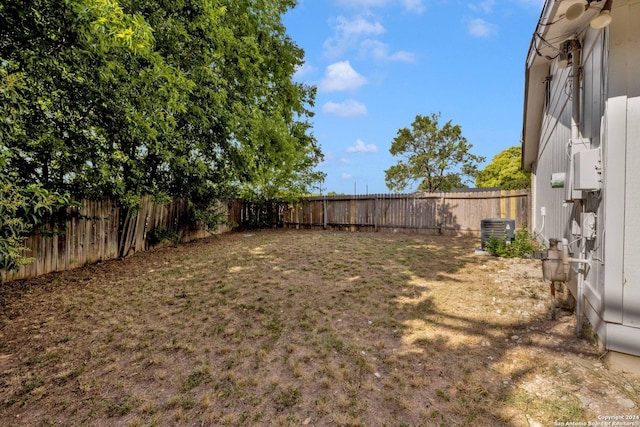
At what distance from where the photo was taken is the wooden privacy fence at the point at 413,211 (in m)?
9.18

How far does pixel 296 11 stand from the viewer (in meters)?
9.57

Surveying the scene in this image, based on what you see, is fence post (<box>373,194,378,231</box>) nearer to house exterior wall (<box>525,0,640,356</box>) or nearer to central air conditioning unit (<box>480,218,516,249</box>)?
central air conditioning unit (<box>480,218,516,249</box>)

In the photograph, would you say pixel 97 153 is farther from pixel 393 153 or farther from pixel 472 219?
pixel 393 153

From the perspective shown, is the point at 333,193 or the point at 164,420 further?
the point at 333,193

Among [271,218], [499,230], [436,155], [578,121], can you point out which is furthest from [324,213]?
[436,155]

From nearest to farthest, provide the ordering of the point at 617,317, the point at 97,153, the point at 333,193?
the point at 617,317 < the point at 97,153 < the point at 333,193

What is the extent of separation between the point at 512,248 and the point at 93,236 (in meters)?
7.97

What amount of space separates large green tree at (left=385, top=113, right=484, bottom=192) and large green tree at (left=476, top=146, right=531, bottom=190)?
113 inches

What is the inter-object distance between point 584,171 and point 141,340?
4.04 meters

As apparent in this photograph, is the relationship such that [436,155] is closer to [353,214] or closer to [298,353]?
[353,214]

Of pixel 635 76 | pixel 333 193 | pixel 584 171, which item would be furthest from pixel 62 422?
pixel 333 193

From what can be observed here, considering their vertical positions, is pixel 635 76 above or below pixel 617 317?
above

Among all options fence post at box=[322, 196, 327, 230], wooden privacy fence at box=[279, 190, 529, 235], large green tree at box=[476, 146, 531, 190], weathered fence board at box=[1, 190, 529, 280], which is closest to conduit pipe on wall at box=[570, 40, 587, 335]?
weathered fence board at box=[1, 190, 529, 280]

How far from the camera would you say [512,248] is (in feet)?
19.1
